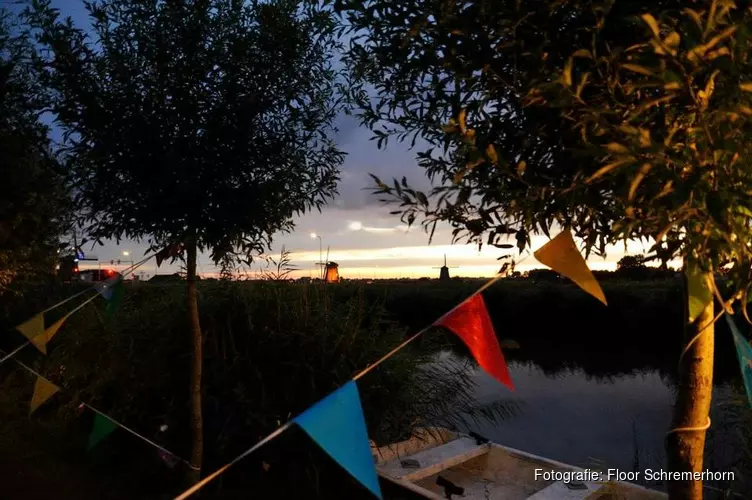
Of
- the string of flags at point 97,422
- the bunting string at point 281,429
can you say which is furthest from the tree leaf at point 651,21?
the string of flags at point 97,422

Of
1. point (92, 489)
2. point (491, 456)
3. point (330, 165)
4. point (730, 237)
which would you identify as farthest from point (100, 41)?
point (491, 456)

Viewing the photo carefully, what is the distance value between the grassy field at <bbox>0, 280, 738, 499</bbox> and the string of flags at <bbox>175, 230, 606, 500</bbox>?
3.21 meters

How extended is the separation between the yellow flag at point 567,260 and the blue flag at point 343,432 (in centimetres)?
145

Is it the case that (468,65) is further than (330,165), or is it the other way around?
(330,165)

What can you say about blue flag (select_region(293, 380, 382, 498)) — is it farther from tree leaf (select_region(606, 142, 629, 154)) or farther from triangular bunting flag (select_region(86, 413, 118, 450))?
triangular bunting flag (select_region(86, 413, 118, 450))

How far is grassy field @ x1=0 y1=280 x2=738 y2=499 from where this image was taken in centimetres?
696

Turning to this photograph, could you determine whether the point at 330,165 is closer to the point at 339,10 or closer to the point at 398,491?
the point at 339,10

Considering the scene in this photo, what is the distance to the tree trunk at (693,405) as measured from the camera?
3.67 meters

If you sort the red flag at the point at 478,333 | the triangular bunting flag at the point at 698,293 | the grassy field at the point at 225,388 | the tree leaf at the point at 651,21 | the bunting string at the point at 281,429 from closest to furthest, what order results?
the tree leaf at the point at 651,21
the bunting string at the point at 281,429
the triangular bunting flag at the point at 698,293
the red flag at the point at 478,333
the grassy field at the point at 225,388

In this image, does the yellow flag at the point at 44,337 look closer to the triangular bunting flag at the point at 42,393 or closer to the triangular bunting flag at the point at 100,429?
the triangular bunting flag at the point at 42,393

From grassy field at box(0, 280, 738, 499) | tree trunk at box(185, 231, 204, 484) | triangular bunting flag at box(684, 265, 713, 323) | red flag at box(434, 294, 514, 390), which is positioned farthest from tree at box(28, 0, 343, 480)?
triangular bunting flag at box(684, 265, 713, 323)

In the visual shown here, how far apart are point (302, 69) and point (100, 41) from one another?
2.07 meters

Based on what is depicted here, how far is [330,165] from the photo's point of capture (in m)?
6.62

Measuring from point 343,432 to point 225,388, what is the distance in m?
4.54
